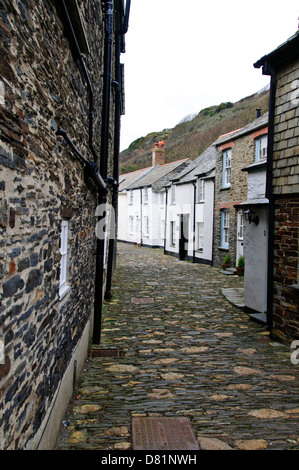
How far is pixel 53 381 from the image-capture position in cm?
362

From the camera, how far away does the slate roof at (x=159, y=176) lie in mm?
31844

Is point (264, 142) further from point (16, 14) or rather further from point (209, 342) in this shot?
point (16, 14)

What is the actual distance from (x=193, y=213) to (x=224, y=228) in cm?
419

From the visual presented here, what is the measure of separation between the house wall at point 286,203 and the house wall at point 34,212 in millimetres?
4169

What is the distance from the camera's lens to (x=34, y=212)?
2826mm

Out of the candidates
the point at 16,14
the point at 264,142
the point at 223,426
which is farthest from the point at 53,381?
the point at 264,142

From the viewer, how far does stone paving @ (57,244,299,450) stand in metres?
3.98

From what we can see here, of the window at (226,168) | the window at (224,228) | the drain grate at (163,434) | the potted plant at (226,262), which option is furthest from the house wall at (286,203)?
the window at (224,228)

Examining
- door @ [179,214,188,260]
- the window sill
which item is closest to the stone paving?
the window sill

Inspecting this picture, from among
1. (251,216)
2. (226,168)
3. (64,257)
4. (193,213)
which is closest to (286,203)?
(251,216)

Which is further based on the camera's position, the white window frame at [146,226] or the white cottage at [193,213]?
the white window frame at [146,226]
